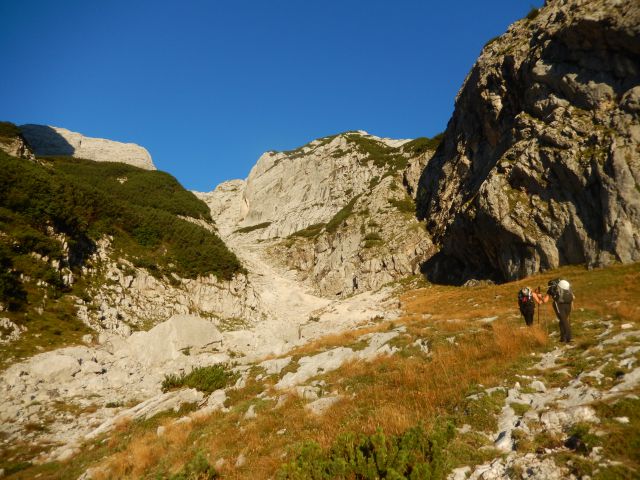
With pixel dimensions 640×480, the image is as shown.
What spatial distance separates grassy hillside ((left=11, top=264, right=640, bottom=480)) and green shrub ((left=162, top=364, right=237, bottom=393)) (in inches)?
53.4

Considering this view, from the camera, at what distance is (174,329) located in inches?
896

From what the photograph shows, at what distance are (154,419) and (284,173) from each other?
126563 mm

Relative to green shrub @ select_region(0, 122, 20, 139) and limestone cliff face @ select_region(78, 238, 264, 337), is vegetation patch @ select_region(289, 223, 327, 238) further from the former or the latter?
green shrub @ select_region(0, 122, 20, 139)

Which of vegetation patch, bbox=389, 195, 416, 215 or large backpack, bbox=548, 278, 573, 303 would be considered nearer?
large backpack, bbox=548, 278, 573, 303

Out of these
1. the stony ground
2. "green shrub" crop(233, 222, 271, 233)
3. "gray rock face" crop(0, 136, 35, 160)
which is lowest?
the stony ground

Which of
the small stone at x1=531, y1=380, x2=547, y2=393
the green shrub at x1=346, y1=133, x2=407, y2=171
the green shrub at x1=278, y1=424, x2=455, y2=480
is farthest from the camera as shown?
the green shrub at x1=346, y1=133, x2=407, y2=171

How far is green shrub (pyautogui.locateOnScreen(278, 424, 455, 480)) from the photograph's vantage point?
5.30 m

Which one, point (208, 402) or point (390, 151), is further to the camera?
point (390, 151)

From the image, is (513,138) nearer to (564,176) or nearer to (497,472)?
(564,176)

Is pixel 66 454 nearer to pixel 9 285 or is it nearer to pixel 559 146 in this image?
pixel 9 285

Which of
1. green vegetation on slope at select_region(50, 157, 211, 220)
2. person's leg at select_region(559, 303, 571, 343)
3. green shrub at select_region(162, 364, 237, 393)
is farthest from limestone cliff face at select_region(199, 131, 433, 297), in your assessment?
person's leg at select_region(559, 303, 571, 343)

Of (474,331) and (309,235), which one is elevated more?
(309,235)

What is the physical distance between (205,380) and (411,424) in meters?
10.7

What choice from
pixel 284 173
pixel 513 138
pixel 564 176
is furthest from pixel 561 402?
pixel 284 173
